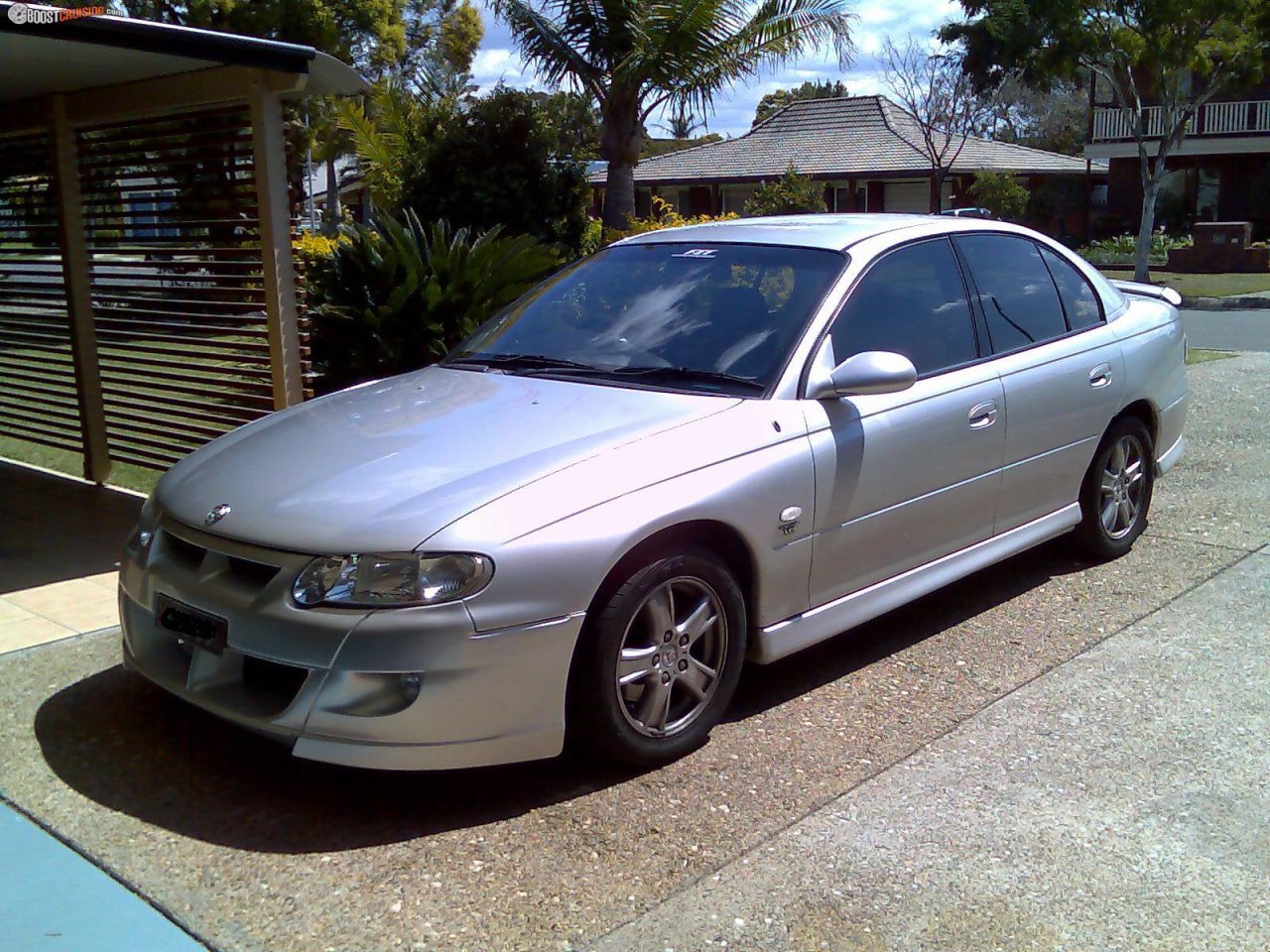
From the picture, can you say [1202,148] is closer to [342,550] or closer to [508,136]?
[508,136]

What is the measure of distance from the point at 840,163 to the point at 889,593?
116 ft

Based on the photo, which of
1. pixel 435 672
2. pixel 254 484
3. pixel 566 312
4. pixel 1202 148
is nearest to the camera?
pixel 435 672

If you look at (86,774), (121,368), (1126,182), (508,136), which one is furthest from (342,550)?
(1126,182)

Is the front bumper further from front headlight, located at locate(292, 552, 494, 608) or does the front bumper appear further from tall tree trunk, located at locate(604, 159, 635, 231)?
tall tree trunk, located at locate(604, 159, 635, 231)

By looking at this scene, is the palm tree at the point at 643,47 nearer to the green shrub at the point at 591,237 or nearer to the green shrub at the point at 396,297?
the green shrub at the point at 591,237

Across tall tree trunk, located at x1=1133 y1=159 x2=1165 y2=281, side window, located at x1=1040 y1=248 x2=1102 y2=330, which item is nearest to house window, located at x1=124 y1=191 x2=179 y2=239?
side window, located at x1=1040 y1=248 x2=1102 y2=330

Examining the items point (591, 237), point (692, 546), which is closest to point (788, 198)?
point (591, 237)

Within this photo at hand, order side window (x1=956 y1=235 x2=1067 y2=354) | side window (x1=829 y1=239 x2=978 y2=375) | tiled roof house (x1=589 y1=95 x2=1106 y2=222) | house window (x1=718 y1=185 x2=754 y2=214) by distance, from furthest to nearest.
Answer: house window (x1=718 y1=185 x2=754 y2=214), tiled roof house (x1=589 y1=95 x2=1106 y2=222), side window (x1=956 y1=235 x2=1067 y2=354), side window (x1=829 y1=239 x2=978 y2=375)

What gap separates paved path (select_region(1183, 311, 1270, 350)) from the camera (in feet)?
53.3

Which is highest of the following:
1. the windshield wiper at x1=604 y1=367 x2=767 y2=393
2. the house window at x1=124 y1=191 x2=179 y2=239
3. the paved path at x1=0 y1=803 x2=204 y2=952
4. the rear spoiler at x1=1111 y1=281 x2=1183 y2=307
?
the house window at x1=124 y1=191 x2=179 y2=239

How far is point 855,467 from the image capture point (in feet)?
14.8

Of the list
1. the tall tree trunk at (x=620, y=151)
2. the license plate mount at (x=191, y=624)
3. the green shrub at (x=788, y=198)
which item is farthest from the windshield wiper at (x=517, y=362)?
the green shrub at (x=788, y=198)

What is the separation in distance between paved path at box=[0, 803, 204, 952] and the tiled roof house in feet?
115

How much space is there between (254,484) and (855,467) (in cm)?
205
